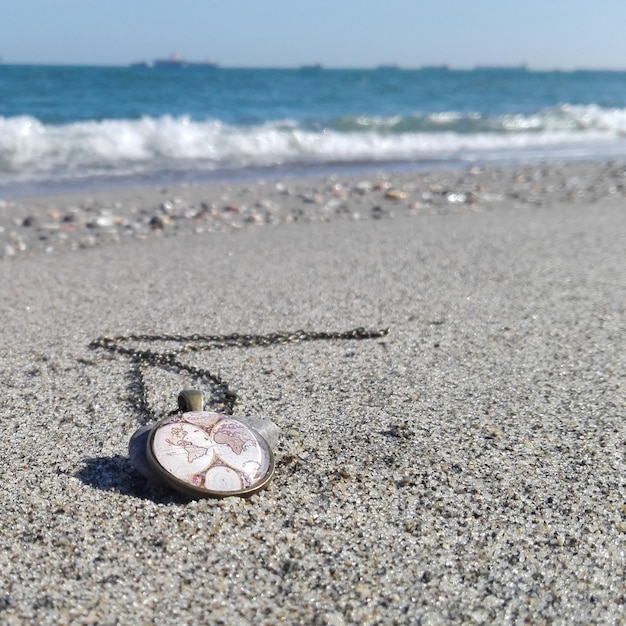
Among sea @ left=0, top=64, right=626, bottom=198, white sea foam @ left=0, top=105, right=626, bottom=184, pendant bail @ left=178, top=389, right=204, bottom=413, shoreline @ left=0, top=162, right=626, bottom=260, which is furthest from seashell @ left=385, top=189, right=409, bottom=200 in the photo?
pendant bail @ left=178, top=389, right=204, bottom=413

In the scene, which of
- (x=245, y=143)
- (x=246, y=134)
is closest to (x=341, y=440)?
(x=245, y=143)

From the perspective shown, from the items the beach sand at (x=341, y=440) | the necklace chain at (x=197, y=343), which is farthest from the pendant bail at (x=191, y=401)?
the necklace chain at (x=197, y=343)

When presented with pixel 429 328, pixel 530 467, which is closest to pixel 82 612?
pixel 530 467

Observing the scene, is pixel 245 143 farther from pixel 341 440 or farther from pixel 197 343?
pixel 341 440

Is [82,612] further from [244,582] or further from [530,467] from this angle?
[530,467]

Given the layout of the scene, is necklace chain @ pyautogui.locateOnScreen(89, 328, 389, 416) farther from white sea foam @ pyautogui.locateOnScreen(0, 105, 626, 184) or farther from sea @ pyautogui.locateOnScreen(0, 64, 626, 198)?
white sea foam @ pyautogui.locateOnScreen(0, 105, 626, 184)

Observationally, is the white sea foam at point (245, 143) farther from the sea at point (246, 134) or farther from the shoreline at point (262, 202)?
the shoreline at point (262, 202)
